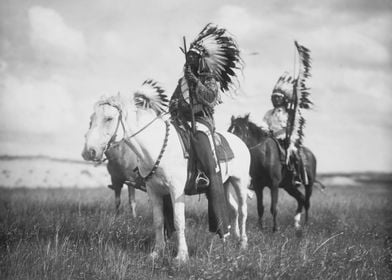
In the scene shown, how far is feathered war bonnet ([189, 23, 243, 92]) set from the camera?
5527 mm

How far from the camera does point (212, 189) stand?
5391 millimetres

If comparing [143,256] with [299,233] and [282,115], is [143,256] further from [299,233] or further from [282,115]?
[282,115]

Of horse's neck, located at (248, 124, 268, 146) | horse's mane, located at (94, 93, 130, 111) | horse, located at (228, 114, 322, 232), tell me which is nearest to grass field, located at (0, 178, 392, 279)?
horse, located at (228, 114, 322, 232)

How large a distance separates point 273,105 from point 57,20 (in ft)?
16.0

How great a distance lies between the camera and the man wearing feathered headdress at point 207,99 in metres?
5.40

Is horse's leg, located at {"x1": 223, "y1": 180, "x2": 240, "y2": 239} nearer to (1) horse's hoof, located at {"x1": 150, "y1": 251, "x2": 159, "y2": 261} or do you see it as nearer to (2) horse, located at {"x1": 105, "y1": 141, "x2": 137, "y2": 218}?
(1) horse's hoof, located at {"x1": 150, "y1": 251, "x2": 159, "y2": 261}

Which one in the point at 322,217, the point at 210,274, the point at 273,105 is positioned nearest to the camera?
the point at 210,274

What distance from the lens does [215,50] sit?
5574mm

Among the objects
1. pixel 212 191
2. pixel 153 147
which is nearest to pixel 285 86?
pixel 212 191

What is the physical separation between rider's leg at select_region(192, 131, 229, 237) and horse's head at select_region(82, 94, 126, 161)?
3.51 ft

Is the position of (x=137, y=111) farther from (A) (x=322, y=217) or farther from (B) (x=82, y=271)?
(A) (x=322, y=217)

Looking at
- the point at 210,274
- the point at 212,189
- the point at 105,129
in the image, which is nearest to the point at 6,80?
the point at 105,129

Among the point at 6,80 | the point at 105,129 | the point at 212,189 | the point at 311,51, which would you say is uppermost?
the point at 311,51

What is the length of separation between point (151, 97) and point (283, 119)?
403 cm
